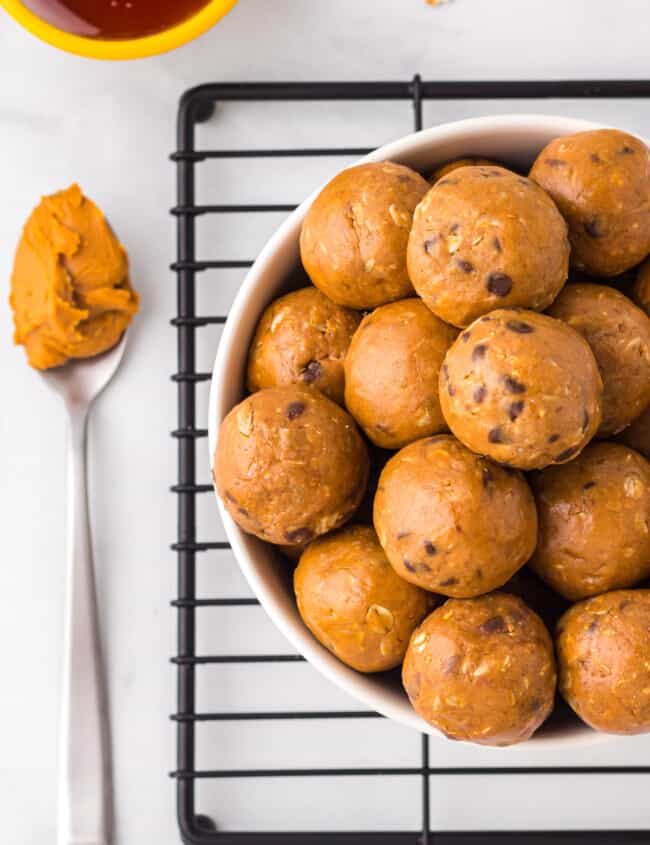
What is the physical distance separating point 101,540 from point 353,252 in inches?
16.0

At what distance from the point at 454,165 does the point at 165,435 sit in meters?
0.36

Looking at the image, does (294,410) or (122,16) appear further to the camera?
(122,16)

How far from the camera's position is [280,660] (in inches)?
34.3

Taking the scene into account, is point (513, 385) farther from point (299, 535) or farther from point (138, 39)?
point (138, 39)

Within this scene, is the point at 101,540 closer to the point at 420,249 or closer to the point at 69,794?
the point at 69,794

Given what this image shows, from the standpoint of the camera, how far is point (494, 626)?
0.58 m

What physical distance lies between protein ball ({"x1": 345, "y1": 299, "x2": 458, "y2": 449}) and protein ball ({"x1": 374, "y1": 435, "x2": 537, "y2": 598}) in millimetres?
21

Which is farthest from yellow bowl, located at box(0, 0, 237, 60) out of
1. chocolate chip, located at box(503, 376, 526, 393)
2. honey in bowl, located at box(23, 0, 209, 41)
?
chocolate chip, located at box(503, 376, 526, 393)

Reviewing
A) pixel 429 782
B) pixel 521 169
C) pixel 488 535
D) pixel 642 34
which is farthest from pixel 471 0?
pixel 429 782

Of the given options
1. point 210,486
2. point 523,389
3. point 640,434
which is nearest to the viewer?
point 523,389

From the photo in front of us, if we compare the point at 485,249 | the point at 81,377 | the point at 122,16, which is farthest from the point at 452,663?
the point at 122,16

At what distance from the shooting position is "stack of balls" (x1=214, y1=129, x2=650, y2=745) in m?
0.56

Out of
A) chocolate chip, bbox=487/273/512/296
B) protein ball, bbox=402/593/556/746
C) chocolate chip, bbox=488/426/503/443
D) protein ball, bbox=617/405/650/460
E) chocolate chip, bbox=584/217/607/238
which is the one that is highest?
chocolate chip, bbox=584/217/607/238

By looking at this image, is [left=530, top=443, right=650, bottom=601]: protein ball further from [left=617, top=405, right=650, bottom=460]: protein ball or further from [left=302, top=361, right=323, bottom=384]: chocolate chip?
[left=302, top=361, right=323, bottom=384]: chocolate chip
